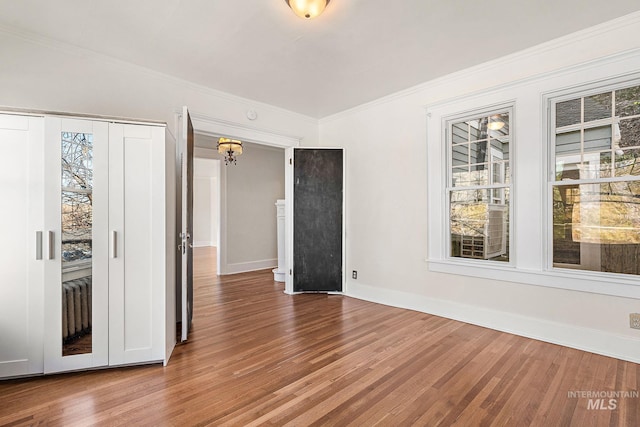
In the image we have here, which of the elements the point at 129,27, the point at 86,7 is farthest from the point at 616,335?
the point at 86,7

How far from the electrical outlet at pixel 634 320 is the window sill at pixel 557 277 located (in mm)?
146

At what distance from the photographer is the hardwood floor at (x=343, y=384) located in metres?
1.79

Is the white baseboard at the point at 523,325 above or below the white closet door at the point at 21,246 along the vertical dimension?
below

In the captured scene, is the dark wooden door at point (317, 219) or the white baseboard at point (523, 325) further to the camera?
the dark wooden door at point (317, 219)

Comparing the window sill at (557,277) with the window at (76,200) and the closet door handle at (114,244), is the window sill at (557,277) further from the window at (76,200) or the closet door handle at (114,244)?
the window at (76,200)

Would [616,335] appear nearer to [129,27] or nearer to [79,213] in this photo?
[79,213]

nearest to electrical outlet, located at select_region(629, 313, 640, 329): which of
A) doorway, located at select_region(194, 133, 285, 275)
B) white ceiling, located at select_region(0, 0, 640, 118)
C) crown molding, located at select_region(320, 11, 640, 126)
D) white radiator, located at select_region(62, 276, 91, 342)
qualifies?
crown molding, located at select_region(320, 11, 640, 126)

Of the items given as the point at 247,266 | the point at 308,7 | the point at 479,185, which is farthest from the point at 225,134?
the point at 247,266

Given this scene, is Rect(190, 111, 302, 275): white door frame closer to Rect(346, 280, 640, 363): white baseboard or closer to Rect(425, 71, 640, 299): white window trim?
Rect(425, 71, 640, 299): white window trim

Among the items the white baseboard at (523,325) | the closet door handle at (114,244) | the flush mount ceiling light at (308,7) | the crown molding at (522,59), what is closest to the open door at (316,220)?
the white baseboard at (523,325)

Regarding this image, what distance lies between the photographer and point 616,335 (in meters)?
2.53

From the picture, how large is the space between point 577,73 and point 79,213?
172 inches
